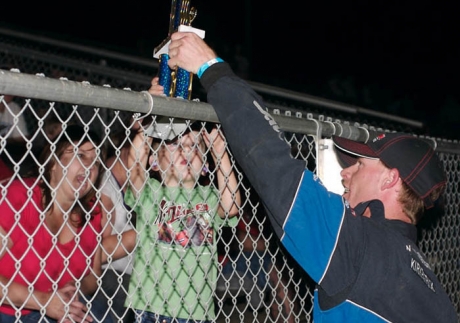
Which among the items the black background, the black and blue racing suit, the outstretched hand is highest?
the black background

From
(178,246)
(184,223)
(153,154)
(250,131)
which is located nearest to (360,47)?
(178,246)

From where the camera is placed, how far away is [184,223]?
9.34 feet

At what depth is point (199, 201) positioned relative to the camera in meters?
3.23

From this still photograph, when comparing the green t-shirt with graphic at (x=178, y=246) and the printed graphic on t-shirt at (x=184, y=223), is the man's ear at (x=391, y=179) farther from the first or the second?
the printed graphic on t-shirt at (x=184, y=223)

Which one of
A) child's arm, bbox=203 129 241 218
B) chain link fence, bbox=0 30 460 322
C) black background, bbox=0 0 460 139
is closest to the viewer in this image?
chain link fence, bbox=0 30 460 322

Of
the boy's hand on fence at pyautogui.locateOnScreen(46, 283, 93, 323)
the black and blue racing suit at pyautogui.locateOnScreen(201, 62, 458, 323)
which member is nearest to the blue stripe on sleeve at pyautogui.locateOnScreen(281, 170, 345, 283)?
the black and blue racing suit at pyautogui.locateOnScreen(201, 62, 458, 323)

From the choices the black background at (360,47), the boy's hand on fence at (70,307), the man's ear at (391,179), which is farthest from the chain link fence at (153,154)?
the black background at (360,47)

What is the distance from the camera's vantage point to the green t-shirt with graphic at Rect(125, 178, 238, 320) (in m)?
2.96

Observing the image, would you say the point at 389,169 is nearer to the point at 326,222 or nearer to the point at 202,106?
the point at 326,222

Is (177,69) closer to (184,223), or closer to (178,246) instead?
(184,223)

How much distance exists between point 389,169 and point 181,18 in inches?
44.4

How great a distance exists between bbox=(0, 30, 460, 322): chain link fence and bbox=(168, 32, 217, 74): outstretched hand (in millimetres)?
145

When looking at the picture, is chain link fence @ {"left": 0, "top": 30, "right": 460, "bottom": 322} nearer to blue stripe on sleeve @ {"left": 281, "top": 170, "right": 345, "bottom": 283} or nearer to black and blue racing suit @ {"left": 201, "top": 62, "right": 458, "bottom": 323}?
black and blue racing suit @ {"left": 201, "top": 62, "right": 458, "bottom": 323}

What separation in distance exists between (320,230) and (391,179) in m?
0.73
